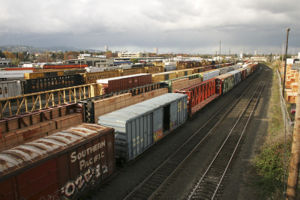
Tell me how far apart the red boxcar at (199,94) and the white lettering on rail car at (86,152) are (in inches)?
638

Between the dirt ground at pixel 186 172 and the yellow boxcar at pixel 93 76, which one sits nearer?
the dirt ground at pixel 186 172

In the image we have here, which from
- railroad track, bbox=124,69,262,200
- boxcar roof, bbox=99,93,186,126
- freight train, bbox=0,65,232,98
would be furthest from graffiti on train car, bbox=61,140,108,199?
freight train, bbox=0,65,232,98

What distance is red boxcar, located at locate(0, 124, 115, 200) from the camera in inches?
343

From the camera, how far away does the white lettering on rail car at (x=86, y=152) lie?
11094mm

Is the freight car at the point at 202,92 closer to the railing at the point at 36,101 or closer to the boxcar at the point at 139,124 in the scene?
the boxcar at the point at 139,124

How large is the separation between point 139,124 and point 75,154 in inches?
233

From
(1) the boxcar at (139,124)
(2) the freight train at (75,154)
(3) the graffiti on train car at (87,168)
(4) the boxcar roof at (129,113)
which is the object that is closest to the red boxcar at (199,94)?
(1) the boxcar at (139,124)

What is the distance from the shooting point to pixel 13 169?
28.0ft

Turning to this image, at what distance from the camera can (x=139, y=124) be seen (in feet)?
53.1

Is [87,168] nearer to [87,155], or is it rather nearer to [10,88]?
[87,155]

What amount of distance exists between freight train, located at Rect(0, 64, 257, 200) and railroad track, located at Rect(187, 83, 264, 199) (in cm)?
499

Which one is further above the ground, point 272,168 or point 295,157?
point 295,157

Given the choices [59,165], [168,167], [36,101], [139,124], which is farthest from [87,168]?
[36,101]

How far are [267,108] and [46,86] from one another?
3855 cm
